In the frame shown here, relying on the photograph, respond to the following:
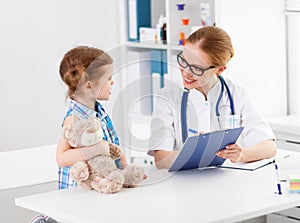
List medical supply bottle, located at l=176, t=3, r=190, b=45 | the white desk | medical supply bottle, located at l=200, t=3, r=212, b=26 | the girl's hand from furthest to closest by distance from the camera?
medical supply bottle, located at l=176, t=3, r=190, b=45 < medical supply bottle, located at l=200, t=3, r=212, b=26 < the girl's hand < the white desk

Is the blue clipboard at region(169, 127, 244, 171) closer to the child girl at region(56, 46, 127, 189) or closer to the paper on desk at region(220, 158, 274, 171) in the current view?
the paper on desk at region(220, 158, 274, 171)

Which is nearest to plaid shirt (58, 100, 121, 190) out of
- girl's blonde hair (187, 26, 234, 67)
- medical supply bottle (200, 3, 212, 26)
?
girl's blonde hair (187, 26, 234, 67)

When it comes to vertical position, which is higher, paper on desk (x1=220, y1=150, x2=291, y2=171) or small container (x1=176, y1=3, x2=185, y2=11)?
small container (x1=176, y1=3, x2=185, y2=11)

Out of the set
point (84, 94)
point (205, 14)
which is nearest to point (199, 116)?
point (84, 94)

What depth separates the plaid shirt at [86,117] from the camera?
2.23 meters

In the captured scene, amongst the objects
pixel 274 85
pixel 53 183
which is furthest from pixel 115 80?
pixel 274 85

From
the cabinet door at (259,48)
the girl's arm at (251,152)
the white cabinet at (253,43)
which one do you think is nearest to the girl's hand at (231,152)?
the girl's arm at (251,152)

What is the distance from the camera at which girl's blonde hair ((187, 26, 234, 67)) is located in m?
2.47

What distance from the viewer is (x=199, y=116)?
8.29 ft

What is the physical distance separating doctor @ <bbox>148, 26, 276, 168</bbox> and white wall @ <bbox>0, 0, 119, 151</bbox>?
151 cm

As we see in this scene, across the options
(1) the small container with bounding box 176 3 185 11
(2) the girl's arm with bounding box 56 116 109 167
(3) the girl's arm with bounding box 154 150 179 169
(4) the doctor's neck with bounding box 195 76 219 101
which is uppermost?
(1) the small container with bounding box 176 3 185 11

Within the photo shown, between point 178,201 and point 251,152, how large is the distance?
1.80ft

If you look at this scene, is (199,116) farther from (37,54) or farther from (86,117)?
(37,54)

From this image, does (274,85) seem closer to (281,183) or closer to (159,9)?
(159,9)
